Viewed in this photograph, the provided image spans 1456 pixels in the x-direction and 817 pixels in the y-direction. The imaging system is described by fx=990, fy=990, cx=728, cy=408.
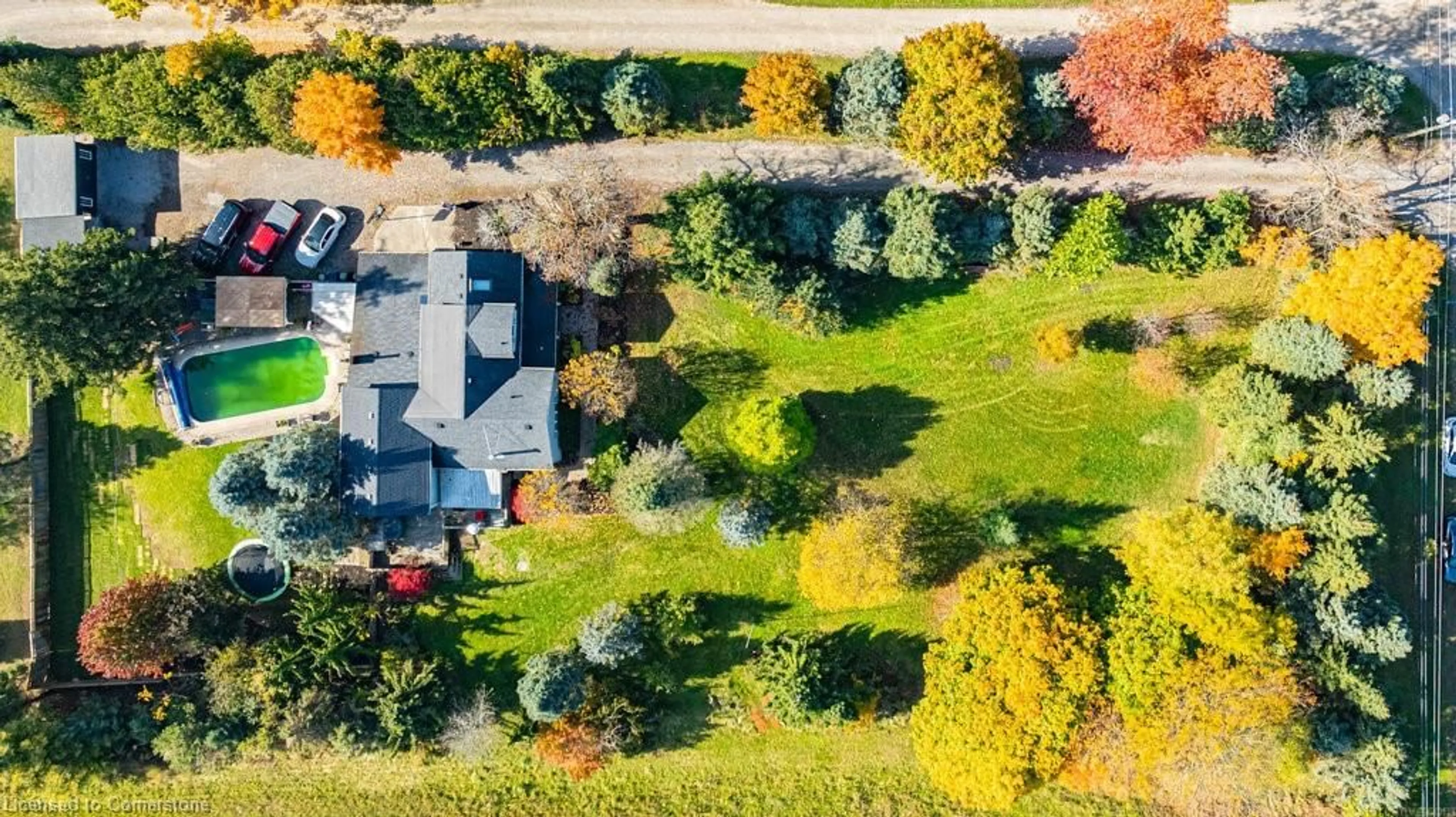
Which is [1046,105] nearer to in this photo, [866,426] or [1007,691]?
[866,426]

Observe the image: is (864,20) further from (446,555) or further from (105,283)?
(105,283)

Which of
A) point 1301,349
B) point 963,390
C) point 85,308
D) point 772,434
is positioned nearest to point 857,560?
point 772,434

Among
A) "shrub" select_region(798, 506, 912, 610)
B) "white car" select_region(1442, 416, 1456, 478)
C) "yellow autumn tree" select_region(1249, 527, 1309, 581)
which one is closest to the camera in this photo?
"yellow autumn tree" select_region(1249, 527, 1309, 581)

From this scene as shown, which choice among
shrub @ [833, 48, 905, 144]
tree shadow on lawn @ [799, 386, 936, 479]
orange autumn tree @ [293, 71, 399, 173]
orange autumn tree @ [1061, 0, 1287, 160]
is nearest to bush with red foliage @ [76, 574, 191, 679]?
orange autumn tree @ [293, 71, 399, 173]

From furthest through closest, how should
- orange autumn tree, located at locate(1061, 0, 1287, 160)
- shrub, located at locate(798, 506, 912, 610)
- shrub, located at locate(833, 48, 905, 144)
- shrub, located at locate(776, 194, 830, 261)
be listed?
shrub, located at locate(776, 194, 830, 261) → shrub, located at locate(798, 506, 912, 610) → shrub, located at locate(833, 48, 905, 144) → orange autumn tree, located at locate(1061, 0, 1287, 160)

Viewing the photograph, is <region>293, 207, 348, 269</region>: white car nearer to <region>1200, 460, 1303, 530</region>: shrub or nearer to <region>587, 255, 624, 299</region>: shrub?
<region>587, 255, 624, 299</region>: shrub

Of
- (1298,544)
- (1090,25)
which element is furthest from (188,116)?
(1298,544)

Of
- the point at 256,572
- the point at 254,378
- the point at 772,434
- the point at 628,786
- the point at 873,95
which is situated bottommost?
the point at 628,786
